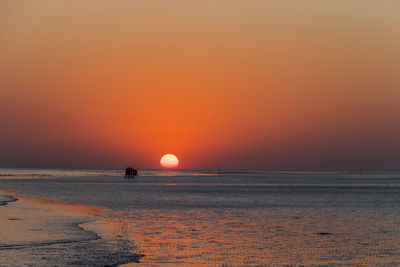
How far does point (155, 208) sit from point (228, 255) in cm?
2164

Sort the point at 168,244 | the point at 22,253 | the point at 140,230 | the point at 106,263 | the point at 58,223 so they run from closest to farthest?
1. the point at 106,263
2. the point at 22,253
3. the point at 168,244
4. the point at 140,230
5. the point at 58,223

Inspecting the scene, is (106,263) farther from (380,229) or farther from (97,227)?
(380,229)

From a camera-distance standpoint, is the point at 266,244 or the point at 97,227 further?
the point at 97,227

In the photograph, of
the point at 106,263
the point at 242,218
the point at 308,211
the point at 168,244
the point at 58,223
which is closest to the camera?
the point at 106,263

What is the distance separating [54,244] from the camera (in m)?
21.0

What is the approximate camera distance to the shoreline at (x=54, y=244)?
1780 cm

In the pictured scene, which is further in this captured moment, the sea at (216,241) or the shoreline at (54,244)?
the sea at (216,241)

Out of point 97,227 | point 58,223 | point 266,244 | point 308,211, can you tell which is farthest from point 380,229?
point 58,223

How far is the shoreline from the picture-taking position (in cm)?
1780

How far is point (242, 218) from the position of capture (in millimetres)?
33031

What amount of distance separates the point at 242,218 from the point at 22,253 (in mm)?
16785

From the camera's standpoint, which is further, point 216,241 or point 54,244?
point 216,241

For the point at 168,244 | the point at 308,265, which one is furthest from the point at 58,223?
the point at 308,265

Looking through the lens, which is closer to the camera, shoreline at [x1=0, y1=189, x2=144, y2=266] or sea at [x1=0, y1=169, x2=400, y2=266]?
shoreline at [x1=0, y1=189, x2=144, y2=266]
